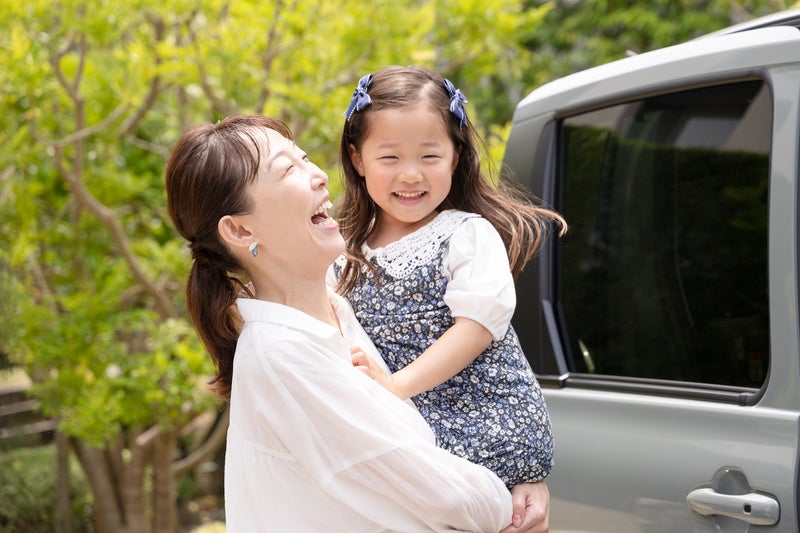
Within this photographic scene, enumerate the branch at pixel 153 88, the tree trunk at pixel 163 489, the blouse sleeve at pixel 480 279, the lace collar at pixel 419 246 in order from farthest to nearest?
the tree trunk at pixel 163 489 → the branch at pixel 153 88 → the lace collar at pixel 419 246 → the blouse sleeve at pixel 480 279

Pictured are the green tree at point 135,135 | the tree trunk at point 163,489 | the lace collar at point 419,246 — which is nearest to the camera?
the lace collar at point 419,246

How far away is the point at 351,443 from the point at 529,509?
1.52 feet

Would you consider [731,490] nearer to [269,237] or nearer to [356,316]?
[356,316]

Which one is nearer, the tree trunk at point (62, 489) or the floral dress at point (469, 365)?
the floral dress at point (469, 365)

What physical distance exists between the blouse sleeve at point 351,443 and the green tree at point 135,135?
341cm

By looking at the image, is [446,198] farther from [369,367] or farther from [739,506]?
[739,506]

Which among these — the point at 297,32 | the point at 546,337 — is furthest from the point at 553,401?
the point at 297,32

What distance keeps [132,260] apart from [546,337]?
11.8 feet

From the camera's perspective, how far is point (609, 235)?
2.48m

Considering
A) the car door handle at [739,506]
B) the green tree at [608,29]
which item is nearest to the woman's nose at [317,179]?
the car door handle at [739,506]

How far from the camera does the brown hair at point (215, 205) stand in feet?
5.94

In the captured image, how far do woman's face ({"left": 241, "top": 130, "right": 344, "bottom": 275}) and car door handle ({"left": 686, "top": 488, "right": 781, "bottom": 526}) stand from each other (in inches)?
34.9

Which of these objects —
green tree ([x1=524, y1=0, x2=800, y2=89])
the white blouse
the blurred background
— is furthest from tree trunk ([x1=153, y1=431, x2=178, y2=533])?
green tree ([x1=524, y1=0, x2=800, y2=89])

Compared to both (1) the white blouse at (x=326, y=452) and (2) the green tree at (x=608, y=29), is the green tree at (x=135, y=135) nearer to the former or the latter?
(1) the white blouse at (x=326, y=452)
